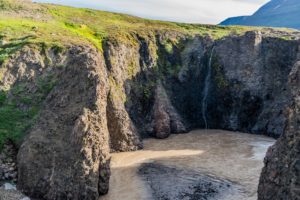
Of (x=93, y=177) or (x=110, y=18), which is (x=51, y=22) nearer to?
(x=110, y=18)

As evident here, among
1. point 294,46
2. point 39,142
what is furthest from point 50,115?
point 294,46

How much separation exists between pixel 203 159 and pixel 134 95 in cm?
1844

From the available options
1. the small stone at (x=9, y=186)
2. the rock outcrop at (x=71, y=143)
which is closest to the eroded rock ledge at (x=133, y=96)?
the rock outcrop at (x=71, y=143)

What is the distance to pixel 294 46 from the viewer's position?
71438 millimetres

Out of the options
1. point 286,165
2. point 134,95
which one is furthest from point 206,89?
point 286,165

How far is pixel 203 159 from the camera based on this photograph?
167 feet

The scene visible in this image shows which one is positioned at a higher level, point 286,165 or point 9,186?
point 286,165

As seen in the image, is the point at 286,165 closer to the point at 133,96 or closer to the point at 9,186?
the point at 9,186

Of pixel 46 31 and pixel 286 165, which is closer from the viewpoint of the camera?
pixel 286 165

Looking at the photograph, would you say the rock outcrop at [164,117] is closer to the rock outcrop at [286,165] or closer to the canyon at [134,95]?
the canyon at [134,95]

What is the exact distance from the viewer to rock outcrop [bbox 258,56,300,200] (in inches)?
1104

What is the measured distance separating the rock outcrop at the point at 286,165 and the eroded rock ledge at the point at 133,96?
1.00ft

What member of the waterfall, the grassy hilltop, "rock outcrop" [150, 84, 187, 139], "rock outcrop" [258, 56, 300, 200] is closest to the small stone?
the grassy hilltop

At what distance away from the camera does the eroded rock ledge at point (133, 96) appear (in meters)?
38.3
